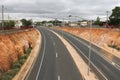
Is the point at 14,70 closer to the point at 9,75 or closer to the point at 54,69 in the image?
the point at 9,75

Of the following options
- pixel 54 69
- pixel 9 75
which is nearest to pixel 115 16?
pixel 54 69

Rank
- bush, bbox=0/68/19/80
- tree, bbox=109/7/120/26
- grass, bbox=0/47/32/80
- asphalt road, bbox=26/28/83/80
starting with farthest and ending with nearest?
tree, bbox=109/7/120/26 → asphalt road, bbox=26/28/83/80 → grass, bbox=0/47/32/80 → bush, bbox=0/68/19/80

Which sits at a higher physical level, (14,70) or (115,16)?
(115,16)

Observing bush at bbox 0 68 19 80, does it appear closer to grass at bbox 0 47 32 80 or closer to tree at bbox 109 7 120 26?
grass at bbox 0 47 32 80

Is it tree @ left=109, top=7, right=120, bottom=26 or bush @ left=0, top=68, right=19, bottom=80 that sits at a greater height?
tree @ left=109, top=7, right=120, bottom=26

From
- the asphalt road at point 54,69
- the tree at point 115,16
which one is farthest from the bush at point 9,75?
the tree at point 115,16

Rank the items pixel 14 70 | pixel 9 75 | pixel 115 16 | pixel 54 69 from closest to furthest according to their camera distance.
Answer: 1. pixel 9 75
2. pixel 14 70
3. pixel 54 69
4. pixel 115 16

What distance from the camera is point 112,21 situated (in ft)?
407

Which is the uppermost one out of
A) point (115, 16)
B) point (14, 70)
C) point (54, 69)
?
point (115, 16)

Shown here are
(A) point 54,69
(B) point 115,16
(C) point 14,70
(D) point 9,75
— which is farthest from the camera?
(B) point 115,16

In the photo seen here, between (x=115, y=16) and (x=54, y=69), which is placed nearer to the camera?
(x=54, y=69)

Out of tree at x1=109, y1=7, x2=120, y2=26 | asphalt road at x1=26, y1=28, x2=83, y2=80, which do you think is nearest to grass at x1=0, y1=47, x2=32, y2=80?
asphalt road at x1=26, y1=28, x2=83, y2=80

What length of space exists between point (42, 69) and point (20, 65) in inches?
191

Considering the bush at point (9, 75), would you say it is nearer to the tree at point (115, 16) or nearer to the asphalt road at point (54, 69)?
the asphalt road at point (54, 69)
